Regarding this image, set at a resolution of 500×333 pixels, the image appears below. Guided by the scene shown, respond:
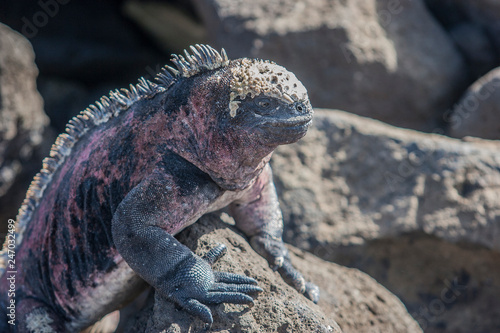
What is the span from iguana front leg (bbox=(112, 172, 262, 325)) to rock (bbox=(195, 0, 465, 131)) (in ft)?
14.1

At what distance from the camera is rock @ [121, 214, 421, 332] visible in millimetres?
2707

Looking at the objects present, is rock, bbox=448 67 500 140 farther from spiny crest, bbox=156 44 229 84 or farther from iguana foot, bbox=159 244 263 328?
iguana foot, bbox=159 244 263 328

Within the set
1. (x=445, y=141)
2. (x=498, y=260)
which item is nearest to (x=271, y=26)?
(x=445, y=141)

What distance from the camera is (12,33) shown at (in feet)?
20.2

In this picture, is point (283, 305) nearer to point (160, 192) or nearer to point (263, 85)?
point (160, 192)

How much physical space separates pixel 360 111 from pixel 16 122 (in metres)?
4.68

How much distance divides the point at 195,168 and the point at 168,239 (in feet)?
1.48

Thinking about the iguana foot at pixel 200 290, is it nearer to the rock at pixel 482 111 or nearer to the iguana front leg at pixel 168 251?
the iguana front leg at pixel 168 251

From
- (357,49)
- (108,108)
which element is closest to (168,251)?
(108,108)

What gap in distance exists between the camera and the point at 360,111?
706 centimetres

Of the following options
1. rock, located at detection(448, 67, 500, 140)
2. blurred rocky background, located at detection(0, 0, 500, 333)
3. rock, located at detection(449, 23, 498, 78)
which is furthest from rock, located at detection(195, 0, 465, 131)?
rock, located at detection(448, 67, 500, 140)

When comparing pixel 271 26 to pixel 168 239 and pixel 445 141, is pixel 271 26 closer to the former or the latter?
pixel 445 141

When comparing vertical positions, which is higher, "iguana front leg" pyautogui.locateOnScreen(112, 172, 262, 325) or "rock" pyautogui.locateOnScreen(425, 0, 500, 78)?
"iguana front leg" pyautogui.locateOnScreen(112, 172, 262, 325)

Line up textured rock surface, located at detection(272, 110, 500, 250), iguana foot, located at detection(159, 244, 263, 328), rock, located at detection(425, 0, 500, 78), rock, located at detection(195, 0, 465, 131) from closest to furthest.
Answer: iguana foot, located at detection(159, 244, 263, 328)
textured rock surface, located at detection(272, 110, 500, 250)
rock, located at detection(195, 0, 465, 131)
rock, located at detection(425, 0, 500, 78)
